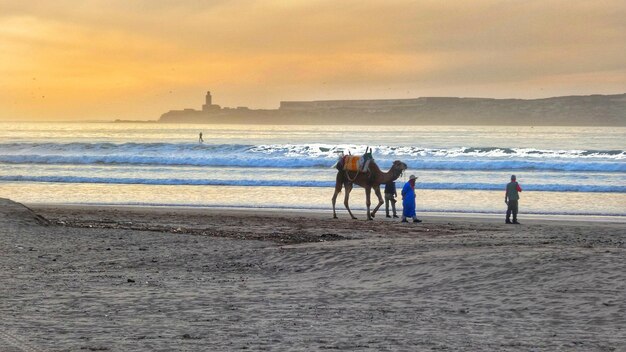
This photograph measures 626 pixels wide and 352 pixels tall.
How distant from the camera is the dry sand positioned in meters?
8.25

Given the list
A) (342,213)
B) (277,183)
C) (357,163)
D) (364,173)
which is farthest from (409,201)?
(277,183)

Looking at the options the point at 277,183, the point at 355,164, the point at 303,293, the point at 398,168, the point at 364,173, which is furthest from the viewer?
the point at 277,183

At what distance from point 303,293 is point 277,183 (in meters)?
27.1

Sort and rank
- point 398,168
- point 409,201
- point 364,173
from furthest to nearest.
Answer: point 364,173 → point 398,168 → point 409,201

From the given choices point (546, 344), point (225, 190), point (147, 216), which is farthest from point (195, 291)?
point (225, 190)

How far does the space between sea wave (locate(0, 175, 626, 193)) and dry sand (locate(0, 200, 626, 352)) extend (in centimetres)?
1728

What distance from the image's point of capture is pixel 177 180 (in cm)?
3969

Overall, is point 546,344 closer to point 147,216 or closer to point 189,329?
point 189,329

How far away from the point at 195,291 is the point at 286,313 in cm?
192

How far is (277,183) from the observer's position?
125 feet

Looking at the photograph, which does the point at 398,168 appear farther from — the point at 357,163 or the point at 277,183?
the point at 277,183

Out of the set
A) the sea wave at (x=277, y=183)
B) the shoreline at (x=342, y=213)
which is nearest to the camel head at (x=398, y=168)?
the shoreline at (x=342, y=213)

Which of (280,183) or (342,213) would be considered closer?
(342,213)

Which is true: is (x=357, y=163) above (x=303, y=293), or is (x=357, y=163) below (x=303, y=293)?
above
